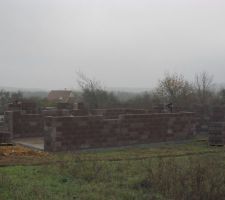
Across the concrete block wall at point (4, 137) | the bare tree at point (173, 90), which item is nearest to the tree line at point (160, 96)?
the bare tree at point (173, 90)

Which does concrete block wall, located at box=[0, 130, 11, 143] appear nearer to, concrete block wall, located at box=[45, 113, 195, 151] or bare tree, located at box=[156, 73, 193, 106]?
concrete block wall, located at box=[45, 113, 195, 151]

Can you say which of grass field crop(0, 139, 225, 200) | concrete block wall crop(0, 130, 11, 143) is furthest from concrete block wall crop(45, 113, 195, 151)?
concrete block wall crop(0, 130, 11, 143)

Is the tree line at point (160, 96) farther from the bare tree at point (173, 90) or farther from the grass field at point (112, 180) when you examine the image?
the grass field at point (112, 180)

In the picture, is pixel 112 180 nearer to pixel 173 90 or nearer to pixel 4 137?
pixel 4 137

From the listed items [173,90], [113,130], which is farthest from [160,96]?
[113,130]

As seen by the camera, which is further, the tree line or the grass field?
the tree line

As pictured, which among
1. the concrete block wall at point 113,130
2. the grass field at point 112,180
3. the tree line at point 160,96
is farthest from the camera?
the tree line at point 160,96

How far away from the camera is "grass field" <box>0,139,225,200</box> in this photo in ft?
22.0

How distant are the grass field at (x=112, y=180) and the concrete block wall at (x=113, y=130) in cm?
181

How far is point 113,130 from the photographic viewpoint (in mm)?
14289

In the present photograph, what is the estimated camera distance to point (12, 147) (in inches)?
544

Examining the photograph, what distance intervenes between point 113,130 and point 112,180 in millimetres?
6029

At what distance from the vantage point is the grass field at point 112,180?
6691 mm

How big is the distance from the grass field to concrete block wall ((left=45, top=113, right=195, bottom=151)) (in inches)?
71.4
